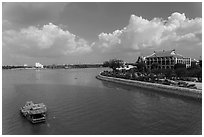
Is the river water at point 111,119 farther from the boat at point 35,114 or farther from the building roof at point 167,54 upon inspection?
the building roof at point 167,54

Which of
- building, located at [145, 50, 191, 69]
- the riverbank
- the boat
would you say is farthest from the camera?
building, located at [145, 50, 191, 69]

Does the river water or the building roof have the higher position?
the building roof

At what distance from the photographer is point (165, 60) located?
165ft

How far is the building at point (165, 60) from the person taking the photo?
161 ft

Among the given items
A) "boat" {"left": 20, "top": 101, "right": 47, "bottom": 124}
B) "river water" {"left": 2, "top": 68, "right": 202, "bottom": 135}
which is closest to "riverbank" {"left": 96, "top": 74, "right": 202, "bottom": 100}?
"river water" {"left": 2, "top": 68, "right": 202, "bottom": 135}

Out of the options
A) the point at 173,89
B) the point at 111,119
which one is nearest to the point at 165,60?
the point at 173,89

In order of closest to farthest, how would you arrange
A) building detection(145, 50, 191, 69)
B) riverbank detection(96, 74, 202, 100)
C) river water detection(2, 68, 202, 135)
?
river water detection(2, 68, 202, 135), riverbank detection(96, 74, 202, 100), building detection(145, 50, 191, 69)

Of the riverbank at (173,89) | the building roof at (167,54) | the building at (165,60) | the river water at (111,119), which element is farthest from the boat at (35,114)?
the building roof at (167,54)

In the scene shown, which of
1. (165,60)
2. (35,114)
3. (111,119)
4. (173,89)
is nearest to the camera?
(35,114)

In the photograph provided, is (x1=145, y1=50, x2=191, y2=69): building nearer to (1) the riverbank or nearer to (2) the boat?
(1) the riverbank

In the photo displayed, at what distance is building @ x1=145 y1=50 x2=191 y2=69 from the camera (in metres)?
49.2

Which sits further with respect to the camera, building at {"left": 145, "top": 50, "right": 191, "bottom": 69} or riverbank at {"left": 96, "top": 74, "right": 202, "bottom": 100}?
building at {"left": 145, "top": 50, "right": 191, "bottom": 69}

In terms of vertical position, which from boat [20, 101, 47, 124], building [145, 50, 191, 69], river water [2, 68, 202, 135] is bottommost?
river water [2, 68, 202, 135]

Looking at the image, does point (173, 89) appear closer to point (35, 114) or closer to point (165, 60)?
point (35, 114)
